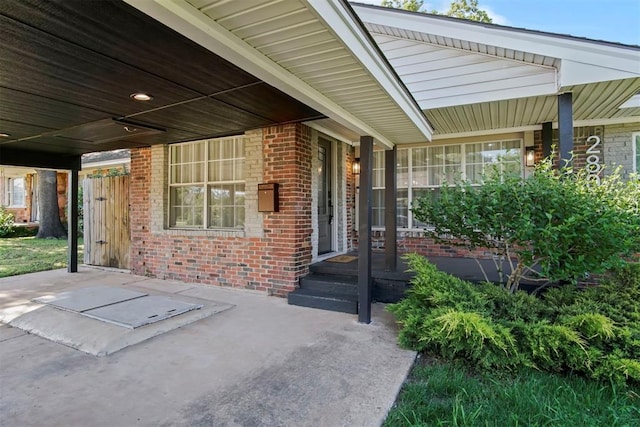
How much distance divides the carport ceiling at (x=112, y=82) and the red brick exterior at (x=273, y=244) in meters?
0.56

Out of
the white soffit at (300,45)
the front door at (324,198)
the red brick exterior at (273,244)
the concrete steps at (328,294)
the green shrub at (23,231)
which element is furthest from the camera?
the green shrub at (23,231)

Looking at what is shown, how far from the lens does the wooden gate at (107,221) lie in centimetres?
750

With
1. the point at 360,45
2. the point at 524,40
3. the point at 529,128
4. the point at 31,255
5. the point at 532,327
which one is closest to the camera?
the point at 360,45

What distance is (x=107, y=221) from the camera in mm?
7805

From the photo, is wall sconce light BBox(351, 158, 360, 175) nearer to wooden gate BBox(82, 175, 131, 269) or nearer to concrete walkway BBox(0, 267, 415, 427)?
concrete walkway BBox(0, 267, 415, 427)

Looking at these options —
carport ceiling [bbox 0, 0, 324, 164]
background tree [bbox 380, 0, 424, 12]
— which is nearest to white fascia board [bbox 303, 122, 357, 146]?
carport ceiling [bbox 0, 0, 324, 164]

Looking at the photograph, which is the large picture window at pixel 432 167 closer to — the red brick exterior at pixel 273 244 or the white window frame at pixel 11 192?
the red brick exterior at pixel 273 244

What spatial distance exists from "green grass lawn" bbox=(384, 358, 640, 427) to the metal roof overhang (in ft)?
10.8

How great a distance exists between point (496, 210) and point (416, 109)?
1.50 m

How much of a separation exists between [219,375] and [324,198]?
12.9 ft

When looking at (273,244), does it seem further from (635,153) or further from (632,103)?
(635,153)

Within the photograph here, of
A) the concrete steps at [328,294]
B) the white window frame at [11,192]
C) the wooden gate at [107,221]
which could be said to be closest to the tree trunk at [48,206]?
the white window frame at [11,192]

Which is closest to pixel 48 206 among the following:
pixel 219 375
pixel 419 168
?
A: pixel 419 168

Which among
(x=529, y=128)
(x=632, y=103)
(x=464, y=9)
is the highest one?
(x=464, y=9)
